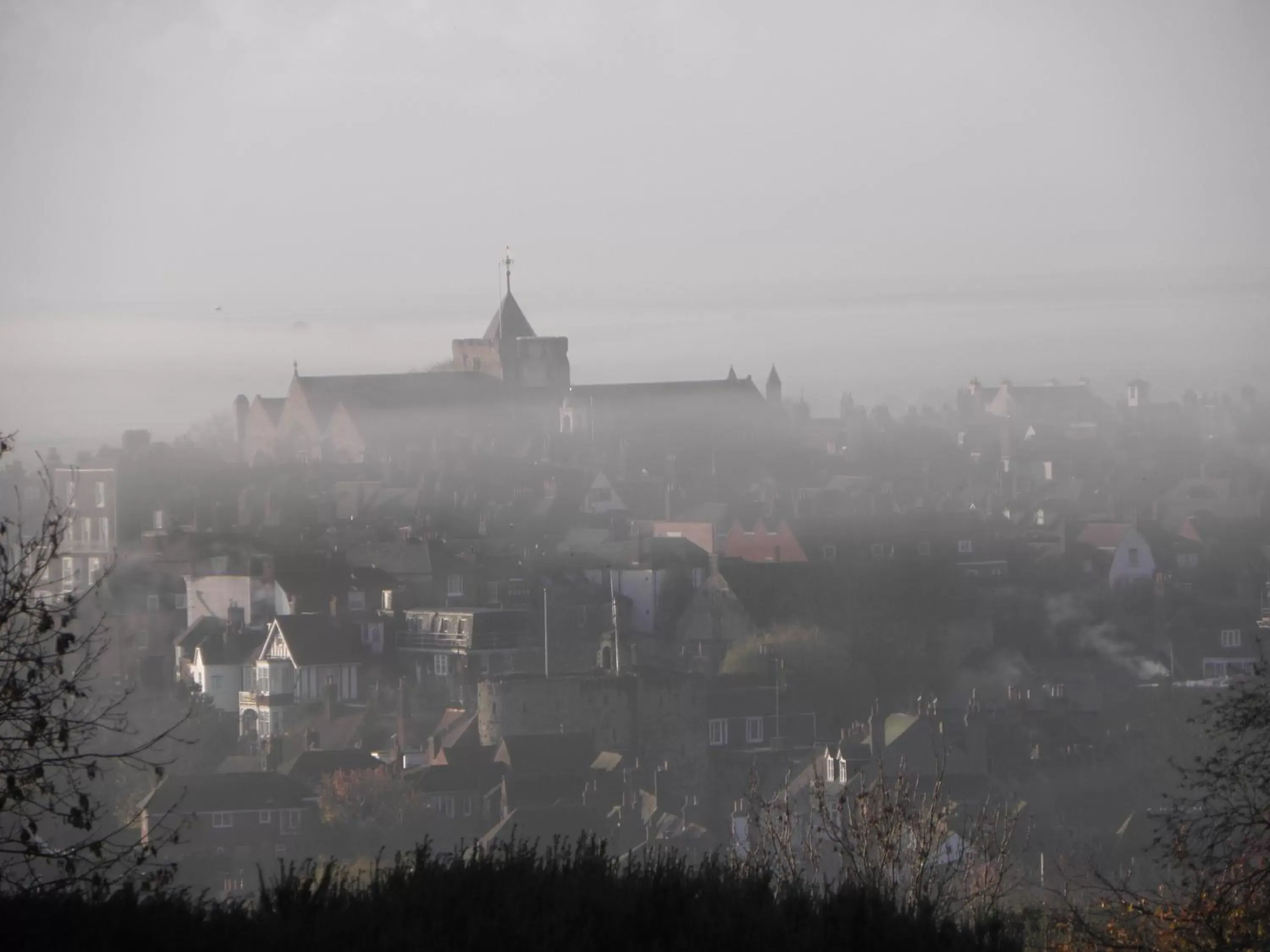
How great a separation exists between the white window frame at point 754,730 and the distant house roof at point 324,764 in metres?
6.39

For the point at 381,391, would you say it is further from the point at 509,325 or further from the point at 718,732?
the point at 718,732

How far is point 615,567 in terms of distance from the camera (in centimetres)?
3841

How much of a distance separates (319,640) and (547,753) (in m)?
7.73

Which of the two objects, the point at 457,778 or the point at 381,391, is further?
the point at 381,391

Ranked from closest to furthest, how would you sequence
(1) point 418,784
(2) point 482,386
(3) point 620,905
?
(3) point 620,905 → (1) point 418,784 → (2) point 482,386

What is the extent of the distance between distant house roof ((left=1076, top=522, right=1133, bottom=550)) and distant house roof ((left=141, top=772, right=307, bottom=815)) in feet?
89.7

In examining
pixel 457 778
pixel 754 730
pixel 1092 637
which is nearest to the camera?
pixel 457 778

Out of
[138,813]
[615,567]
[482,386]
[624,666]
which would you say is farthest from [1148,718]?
[482,386]

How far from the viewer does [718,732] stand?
94.3ft

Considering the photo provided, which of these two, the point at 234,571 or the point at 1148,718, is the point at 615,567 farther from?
the point at 1148,718

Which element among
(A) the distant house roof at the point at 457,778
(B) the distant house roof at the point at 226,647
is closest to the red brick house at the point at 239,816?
(A) the distant house roof at the point at 457,778

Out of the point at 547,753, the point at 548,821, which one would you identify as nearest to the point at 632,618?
the point at 547,753

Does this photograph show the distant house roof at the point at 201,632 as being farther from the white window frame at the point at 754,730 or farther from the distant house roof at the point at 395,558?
the white window frame at the point at 754,730

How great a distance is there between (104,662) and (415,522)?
1270 cm
